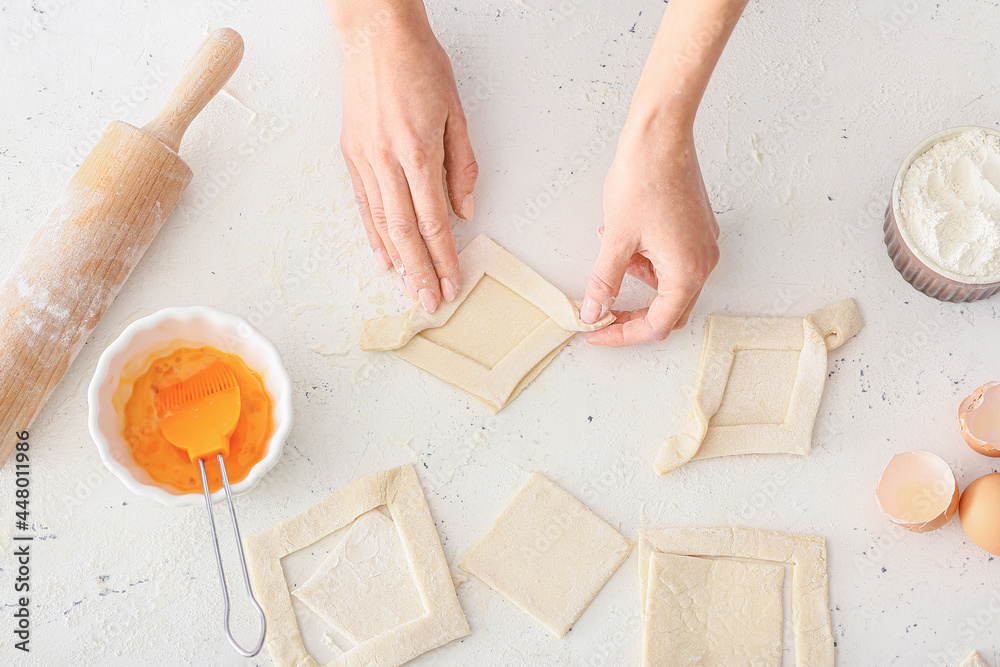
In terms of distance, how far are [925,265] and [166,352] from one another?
170 centimetres

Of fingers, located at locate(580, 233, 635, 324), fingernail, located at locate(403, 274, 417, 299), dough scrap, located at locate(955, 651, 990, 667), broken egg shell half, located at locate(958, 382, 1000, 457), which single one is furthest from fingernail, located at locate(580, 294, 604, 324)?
dough scrap, located at locate(955, 651, 990, 667)

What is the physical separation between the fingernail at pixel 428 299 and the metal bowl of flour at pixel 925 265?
107 cm

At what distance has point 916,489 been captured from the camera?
5.61 ft

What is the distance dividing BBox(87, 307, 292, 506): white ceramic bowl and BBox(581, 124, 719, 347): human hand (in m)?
0.73

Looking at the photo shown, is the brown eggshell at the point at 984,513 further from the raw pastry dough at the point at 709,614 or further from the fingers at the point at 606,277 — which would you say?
the fingers at the point at 606,277

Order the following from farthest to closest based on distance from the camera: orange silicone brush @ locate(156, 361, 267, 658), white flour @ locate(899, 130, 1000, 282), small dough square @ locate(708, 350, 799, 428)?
small dough square @ locate(708, 350, 799, 428), white flour @ locate(899, 130, 1000, 282), orange silicone brush @ locate(156, 361, 267, 658)

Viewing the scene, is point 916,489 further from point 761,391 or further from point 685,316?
point 685,316

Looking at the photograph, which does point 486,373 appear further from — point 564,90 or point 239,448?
point 564,90

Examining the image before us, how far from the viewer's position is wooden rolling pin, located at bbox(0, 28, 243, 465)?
5.13ft

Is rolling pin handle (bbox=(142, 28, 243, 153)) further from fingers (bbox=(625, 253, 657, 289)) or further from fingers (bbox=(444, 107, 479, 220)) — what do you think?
fingers (bbox=(625, 253, 657, 289))

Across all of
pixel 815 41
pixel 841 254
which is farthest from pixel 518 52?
pixel 841 254

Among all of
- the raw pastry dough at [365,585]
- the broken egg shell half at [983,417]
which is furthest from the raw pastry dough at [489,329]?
the broken egg shell half at [983,417]

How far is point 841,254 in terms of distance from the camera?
5.92 ft

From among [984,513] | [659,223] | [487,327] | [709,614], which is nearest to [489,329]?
[487,327]
